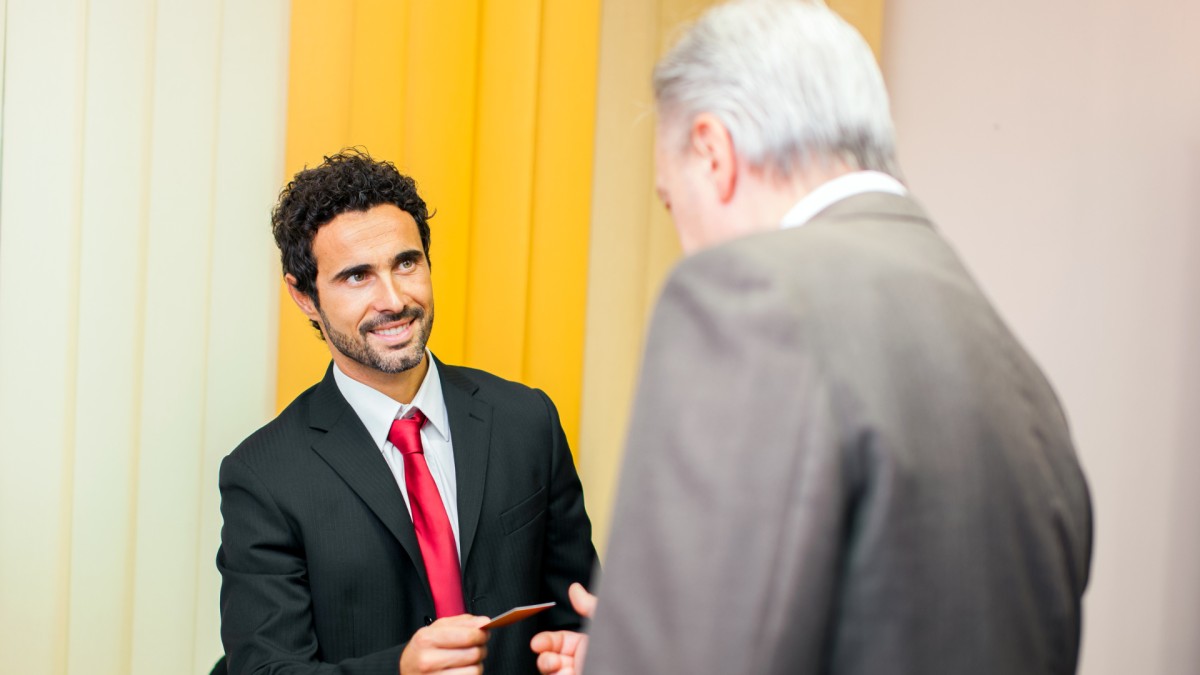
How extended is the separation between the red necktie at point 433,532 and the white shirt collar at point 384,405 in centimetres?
5

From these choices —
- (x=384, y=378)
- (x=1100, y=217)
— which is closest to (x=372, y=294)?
(x=384, y=378)

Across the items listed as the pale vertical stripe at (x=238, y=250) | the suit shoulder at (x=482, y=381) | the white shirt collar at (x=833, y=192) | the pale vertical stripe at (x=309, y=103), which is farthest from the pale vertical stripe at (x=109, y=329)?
the white shirt collar at (x=833, y=192)

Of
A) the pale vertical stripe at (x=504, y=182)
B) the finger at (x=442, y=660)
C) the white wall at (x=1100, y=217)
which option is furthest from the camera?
the white wall at (x=1100, y=217)

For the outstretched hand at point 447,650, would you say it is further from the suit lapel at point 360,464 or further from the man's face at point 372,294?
the man's face at point 372,294

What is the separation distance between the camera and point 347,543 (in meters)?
1.85

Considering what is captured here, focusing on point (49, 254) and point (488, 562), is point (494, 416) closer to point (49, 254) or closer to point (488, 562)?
point (488, 562)

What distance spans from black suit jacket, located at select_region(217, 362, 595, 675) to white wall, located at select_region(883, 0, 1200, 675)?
4.85 feet

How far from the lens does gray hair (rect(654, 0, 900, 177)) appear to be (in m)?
0.98

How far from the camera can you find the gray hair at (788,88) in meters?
0.98

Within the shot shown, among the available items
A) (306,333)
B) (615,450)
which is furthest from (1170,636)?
(306,333)

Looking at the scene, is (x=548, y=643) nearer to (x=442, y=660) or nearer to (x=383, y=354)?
(x=442, y=660)

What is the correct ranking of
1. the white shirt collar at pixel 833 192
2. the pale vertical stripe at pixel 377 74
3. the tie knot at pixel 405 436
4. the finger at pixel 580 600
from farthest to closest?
1. the pale vertical stripe at pixel 377 74
2. the tie knot at pixel 405 436
3. the finger at pixel 580 600
4. the white shirt collar at pixel 833 192

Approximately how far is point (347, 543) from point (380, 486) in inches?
4.3

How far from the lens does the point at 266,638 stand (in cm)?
177
